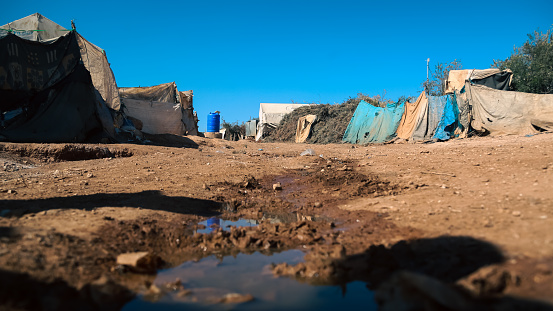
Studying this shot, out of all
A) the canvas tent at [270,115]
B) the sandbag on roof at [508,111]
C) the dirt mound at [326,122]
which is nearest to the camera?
the sandbag on roof at [508,111]

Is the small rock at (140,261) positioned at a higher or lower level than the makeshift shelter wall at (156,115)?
lower

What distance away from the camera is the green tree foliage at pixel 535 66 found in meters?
15.0

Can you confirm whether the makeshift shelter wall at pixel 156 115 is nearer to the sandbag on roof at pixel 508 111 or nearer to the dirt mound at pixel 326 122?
the dirt mound at pixel 326 122

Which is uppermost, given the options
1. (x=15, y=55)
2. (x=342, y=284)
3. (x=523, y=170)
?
(x=15, y=55)

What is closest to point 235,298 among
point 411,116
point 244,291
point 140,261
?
point 244,291

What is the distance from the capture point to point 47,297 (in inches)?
70.4

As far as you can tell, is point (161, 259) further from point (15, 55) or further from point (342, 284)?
point (15, 55)

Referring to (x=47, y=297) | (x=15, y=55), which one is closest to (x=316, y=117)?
(x=15, y=55)

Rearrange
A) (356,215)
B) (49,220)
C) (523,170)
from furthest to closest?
(523,170), (356,215), (49,220)

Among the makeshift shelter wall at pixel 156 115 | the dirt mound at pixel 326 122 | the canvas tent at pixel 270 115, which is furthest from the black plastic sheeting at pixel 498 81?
the canvas tent at pixel 270 115

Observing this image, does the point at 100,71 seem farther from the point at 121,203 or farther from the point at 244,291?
the point at 244,291

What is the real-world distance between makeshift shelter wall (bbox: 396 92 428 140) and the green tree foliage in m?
5.69

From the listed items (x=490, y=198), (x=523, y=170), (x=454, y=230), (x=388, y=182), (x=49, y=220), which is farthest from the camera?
(x=388, y=182)

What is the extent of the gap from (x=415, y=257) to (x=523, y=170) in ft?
8.83
